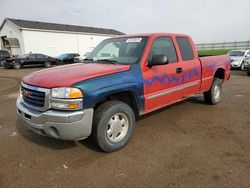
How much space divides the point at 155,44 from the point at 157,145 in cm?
192

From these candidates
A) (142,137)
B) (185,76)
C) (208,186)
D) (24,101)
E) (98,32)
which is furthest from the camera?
(98,32)

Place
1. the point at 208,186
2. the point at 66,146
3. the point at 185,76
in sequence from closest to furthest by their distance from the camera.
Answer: the point at 208,186 → the point at 66,146 → the point at 185,76

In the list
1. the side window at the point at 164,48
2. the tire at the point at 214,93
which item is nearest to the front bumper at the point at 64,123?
the side window at the point at 164,48

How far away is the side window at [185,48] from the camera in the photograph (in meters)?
4.83

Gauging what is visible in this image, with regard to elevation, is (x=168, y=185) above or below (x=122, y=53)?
below

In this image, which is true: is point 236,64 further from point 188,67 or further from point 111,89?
point 111,89

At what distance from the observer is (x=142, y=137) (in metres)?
4.10

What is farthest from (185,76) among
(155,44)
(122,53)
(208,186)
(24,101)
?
(24,101)

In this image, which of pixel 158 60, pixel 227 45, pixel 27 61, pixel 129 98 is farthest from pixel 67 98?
pixel 227 45

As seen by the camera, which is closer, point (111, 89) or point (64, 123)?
point (64, 123)

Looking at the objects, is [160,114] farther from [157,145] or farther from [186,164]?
[186,164]

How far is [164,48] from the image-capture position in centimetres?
446

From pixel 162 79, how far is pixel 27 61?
2022 cm

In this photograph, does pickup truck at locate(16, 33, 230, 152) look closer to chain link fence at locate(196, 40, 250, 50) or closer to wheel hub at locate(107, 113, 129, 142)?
wheel hub at locate(107, 113, 129, 142)
